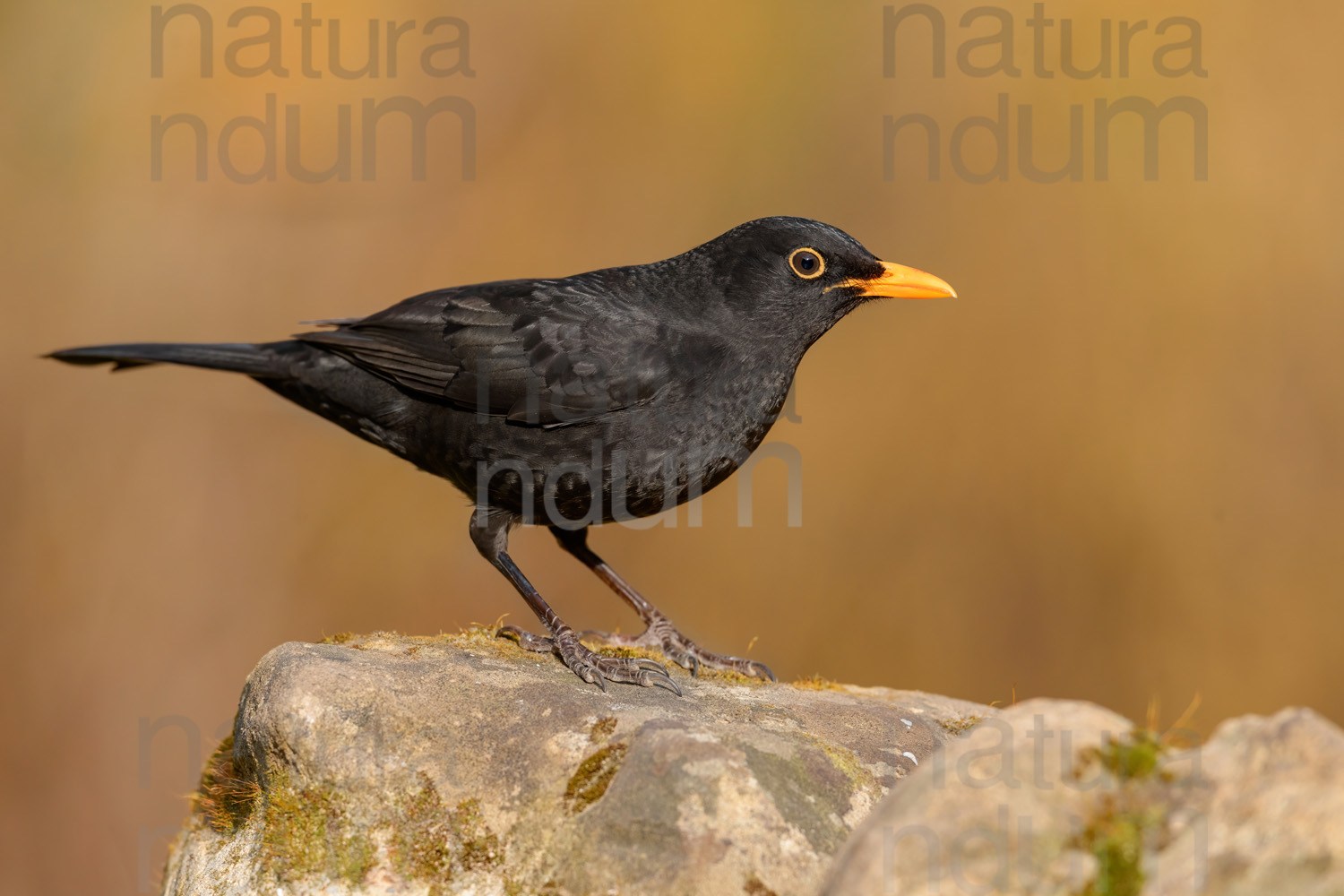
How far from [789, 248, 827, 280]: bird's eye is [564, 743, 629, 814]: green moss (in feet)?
8.65

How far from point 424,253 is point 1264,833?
847cm

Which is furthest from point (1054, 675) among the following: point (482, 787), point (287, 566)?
point (287, 566)

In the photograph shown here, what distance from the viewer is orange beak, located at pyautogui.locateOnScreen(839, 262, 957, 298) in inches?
212

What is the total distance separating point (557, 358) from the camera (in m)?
5.30

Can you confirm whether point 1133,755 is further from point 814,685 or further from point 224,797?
point 224,797

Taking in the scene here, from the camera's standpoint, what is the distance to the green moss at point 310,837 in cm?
389

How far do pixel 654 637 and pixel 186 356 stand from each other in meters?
2.94

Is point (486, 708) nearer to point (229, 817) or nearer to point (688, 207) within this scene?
point (229, 817)

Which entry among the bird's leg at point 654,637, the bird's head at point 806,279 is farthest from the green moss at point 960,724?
the bird's head at point 806,279

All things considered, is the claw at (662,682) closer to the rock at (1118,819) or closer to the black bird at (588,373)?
the black bird at (588,373)

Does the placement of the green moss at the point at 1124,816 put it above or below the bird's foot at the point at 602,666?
above

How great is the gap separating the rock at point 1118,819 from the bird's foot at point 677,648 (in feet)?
9.00

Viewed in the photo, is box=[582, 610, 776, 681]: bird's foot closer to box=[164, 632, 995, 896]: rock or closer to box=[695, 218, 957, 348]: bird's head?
box=[164, 632, 995, 896]: rock

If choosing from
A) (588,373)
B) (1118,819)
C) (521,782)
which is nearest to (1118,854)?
(1118,819)
